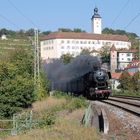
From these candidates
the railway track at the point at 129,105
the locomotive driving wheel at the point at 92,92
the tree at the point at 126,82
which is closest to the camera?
the railway track at the point at 129,105

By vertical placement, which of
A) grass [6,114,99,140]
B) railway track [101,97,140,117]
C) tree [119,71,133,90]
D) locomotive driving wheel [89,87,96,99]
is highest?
tree [119,71,133,90]

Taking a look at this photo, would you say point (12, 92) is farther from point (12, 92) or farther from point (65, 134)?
point (65, 134)

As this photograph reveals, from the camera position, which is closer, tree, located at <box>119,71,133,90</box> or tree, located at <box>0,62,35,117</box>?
tree, located at <box>0,62,35,117</box>

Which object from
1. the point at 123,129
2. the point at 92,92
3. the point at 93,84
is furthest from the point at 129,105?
the point at 123,129

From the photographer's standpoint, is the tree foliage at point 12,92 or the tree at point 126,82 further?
the tree at point 126,82

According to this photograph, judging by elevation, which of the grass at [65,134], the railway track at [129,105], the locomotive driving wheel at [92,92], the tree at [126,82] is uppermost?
the tree at [126,82]

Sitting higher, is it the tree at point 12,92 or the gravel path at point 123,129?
the tree at point 12,92

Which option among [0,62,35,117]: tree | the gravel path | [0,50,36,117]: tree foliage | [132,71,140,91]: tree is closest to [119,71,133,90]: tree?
[132,71,140,91]: tree

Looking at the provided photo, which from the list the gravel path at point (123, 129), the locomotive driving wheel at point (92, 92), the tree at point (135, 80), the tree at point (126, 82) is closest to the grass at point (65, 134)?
the gravel path at point (123, 129)

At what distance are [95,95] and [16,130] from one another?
26039 millimetres

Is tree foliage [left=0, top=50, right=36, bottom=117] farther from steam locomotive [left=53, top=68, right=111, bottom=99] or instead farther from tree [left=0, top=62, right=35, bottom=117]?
steam locomotive [left=53, top=68, right=111, bottom=99]

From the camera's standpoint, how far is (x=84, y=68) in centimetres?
5000

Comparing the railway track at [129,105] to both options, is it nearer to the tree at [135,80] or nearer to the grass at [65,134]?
the grass at [65,134]

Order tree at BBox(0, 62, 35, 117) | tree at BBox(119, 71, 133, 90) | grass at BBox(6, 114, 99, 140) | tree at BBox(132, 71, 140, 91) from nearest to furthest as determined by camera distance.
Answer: grass at BBox(6, 114, 99, 140)
tree at BBox(0, 62, 35, 117)
tree at BBox(132, 71, 140, 91)
tree at BBox(119, 71, 133, 90)
